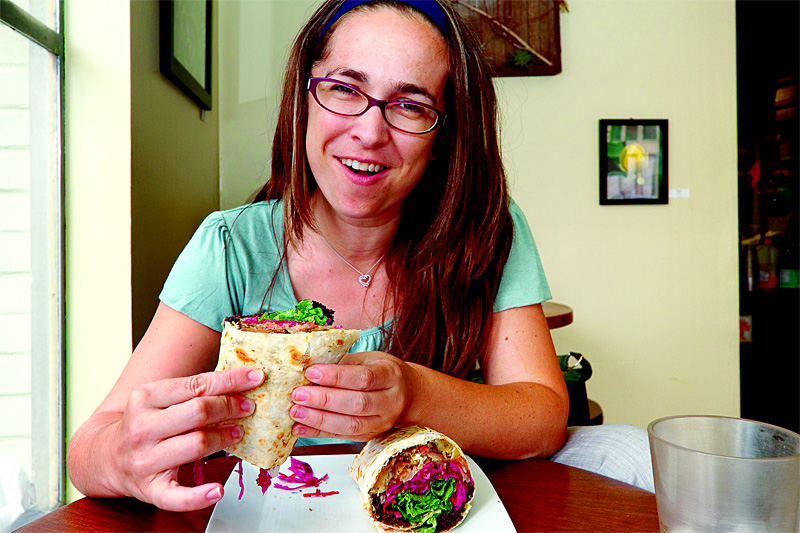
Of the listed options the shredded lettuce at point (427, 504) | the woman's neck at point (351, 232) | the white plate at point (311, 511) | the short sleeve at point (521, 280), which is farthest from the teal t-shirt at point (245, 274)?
the shredded lettuce at point (427, 504)

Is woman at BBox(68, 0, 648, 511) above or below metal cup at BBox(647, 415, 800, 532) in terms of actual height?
above

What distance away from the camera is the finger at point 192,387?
2.48 feet

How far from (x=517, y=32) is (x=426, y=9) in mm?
2539

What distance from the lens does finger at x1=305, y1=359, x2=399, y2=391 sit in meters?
0.81

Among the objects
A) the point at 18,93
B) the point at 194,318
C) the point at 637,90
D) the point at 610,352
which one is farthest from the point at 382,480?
the point at 637,90

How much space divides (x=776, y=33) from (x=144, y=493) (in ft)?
21.2

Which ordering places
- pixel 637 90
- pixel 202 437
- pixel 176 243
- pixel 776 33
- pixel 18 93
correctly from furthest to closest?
pixel 776 33 < pixel 637 90 < pixel 176 243 < pixel 18 93 < pixel 202 437

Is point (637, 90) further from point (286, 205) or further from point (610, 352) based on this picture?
point (286, 205)

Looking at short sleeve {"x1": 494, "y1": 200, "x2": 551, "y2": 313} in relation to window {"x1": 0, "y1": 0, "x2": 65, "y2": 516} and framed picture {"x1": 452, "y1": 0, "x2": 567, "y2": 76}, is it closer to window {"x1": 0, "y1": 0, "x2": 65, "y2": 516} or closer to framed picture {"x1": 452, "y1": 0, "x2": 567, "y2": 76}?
window {"x1": 0, "y1": 0, "x2": 65, "y2": 516}

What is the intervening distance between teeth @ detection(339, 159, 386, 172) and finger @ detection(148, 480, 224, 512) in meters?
0.72

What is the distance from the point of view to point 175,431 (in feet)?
2.47

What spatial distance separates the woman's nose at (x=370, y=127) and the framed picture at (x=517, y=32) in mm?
2612

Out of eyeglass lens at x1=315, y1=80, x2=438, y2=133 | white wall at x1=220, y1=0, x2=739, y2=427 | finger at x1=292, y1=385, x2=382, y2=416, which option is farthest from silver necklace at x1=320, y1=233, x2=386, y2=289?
white wall at x1=220, y1=0, x2=739, y2=427

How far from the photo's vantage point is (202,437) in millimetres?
761
